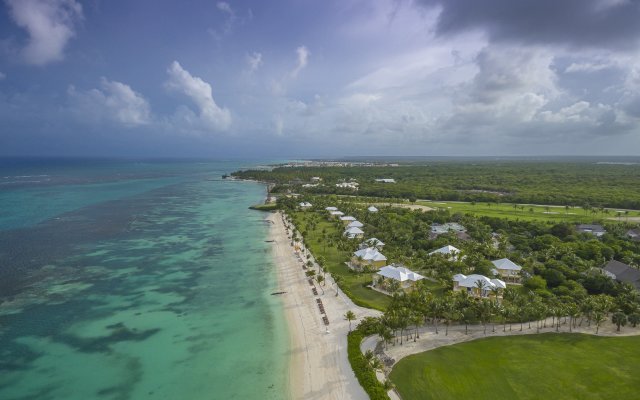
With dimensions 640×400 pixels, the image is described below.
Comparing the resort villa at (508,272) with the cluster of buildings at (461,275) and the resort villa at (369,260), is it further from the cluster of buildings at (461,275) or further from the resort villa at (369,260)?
the resort villa at (369,260)

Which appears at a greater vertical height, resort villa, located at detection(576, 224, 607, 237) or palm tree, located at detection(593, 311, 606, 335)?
palm tree, located at detection(593, 311, 606, 335)

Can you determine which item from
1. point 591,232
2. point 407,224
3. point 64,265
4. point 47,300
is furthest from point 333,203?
point 47,300

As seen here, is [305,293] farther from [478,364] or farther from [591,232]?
[591,232]

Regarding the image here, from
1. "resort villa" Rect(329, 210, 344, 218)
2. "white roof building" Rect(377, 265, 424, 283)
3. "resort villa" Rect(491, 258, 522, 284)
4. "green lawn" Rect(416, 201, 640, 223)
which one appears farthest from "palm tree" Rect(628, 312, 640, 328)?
"resort villa" Rect(329, 210, 344, 218)

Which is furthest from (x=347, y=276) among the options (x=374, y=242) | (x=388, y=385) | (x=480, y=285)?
(x=388, y=385)

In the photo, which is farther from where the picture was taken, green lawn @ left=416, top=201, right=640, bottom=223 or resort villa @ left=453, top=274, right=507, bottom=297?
green lawn @ left=416, top=201, right=640, bottom=223

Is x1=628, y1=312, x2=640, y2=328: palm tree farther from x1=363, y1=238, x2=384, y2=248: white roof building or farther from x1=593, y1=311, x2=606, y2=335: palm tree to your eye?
x1=363, y1=238, x2=384, y2=248: white roof building

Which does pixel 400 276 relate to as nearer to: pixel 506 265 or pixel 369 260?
pixel 369 260
